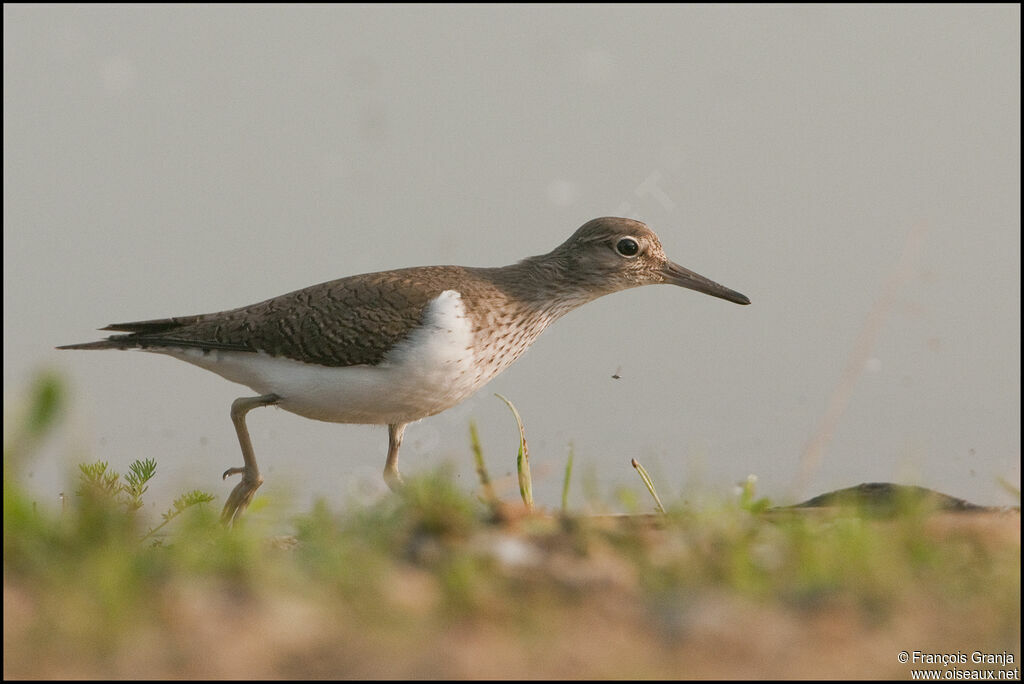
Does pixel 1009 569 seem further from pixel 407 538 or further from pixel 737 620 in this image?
pixel 407 538

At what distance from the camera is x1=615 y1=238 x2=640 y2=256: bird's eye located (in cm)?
833

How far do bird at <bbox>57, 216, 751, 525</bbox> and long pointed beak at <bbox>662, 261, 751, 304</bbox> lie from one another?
0.01m

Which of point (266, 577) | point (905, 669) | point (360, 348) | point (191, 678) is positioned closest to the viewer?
point (191, 678)

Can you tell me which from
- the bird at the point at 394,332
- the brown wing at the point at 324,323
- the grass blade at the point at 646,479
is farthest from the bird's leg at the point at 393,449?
the grass blade at the point at 646,479

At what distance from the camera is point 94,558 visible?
416cm

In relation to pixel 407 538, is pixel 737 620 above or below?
below

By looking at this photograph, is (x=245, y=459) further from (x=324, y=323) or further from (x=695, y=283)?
(x=695, y=283)

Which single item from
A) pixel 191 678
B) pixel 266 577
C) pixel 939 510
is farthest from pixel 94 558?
pixel 939 510

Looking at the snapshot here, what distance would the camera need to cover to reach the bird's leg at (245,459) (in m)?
7.80

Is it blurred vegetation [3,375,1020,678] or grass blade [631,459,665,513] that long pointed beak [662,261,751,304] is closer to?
grass blade [631,459,665,513]

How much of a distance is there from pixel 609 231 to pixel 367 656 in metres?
5.44

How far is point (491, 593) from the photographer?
392 cm

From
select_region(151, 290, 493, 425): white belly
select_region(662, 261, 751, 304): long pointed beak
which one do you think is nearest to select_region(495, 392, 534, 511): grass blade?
select_region(151, 290, 493, 425): white belly

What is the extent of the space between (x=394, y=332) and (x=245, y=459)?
158 cm
